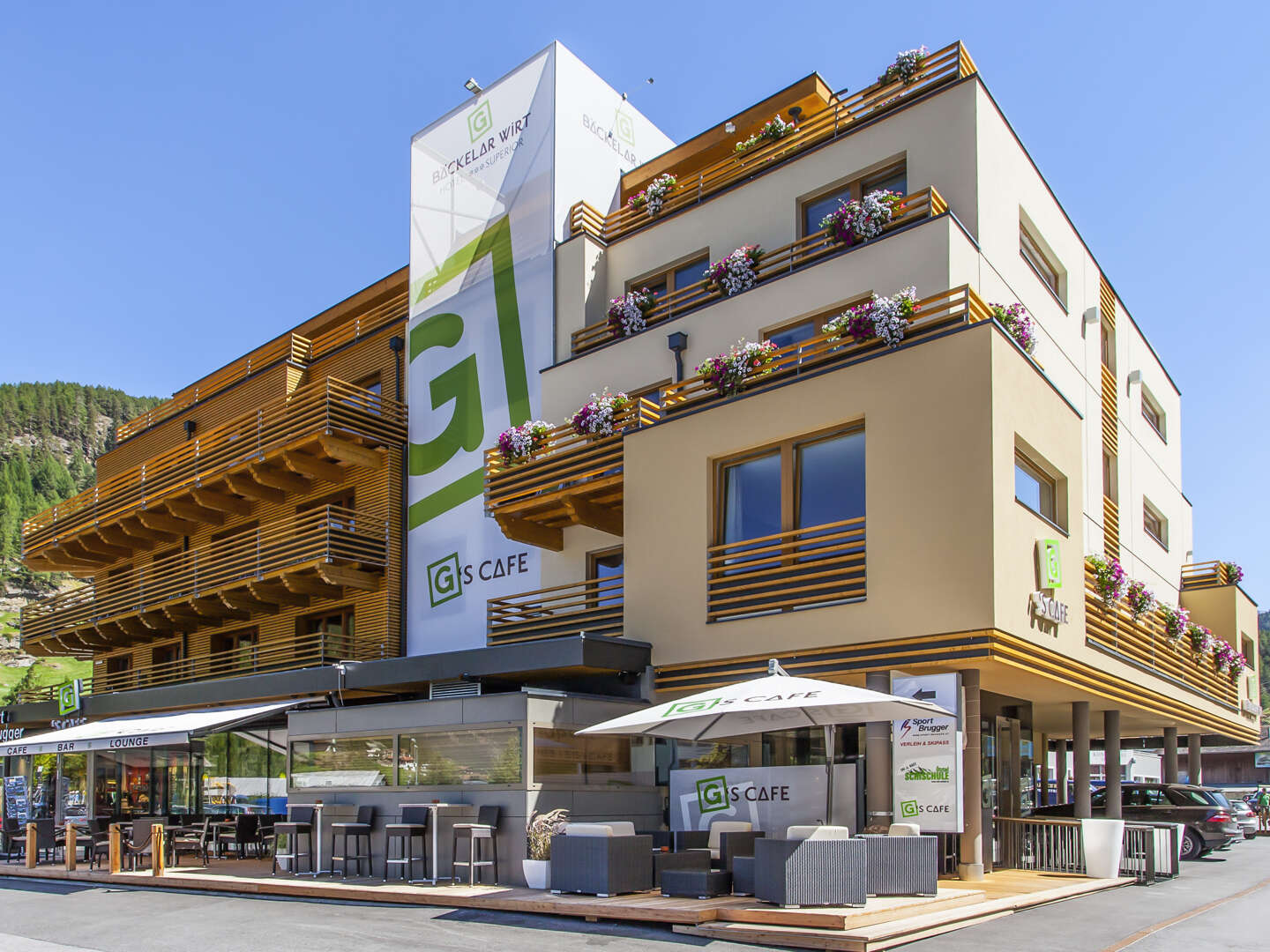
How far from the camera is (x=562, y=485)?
1864 cm

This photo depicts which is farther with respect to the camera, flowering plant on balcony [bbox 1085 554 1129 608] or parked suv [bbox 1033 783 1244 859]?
parked suv [bbox 1033 783 1244 859]

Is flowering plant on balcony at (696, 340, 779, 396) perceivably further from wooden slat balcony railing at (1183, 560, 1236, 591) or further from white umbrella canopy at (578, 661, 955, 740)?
wooden slat balcony railing at (1183, 560, 1236, 591)

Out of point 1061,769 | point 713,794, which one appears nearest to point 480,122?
point 713,794

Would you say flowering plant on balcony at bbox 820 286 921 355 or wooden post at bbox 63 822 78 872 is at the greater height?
flowering plant on balcony at bbox 820 286 921 355

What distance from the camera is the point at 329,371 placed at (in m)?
28.1

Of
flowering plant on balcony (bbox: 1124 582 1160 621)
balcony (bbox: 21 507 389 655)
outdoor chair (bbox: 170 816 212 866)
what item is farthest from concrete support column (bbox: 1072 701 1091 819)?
outdoor chair (bbox: 170 816 212 866)

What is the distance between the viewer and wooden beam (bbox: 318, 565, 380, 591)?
2384 centimetres

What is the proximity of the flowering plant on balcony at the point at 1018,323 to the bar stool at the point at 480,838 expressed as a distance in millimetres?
9619

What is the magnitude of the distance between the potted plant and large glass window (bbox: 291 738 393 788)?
3.16m

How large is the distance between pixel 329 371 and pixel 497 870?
16151 millimetres

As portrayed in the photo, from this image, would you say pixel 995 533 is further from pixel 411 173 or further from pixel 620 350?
pixel 411 173

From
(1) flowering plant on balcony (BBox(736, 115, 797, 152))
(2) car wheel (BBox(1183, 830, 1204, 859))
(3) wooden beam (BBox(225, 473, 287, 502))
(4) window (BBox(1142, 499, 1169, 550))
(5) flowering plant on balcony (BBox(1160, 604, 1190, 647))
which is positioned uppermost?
(1) flowering plant on balcony (BBox(736, 115, 797, 152))

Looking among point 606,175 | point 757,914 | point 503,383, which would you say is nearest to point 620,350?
point 503,383

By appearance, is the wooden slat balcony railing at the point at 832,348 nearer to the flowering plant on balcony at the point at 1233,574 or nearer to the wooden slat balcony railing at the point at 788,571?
the wooden slat balcony railing at the point at 788,571
